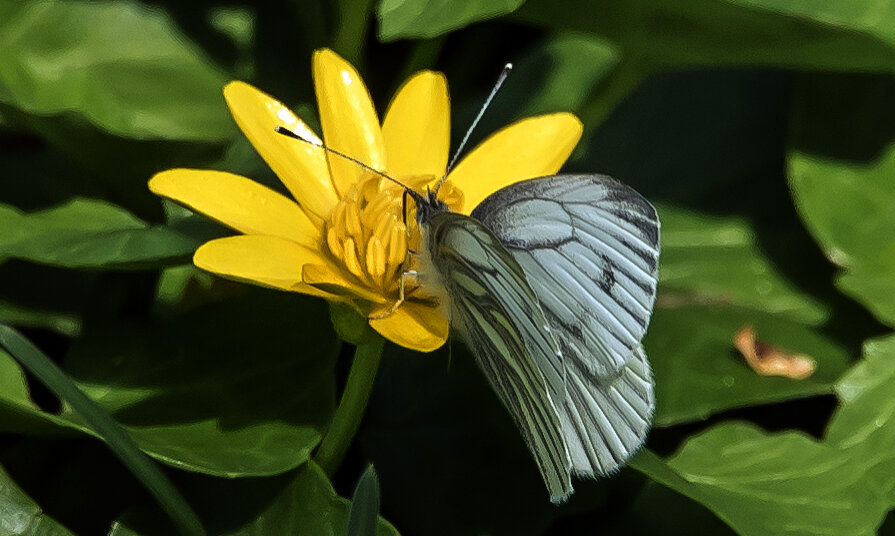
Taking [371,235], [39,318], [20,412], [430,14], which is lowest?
[39,318]

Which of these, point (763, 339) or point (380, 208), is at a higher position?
point (380, 208)

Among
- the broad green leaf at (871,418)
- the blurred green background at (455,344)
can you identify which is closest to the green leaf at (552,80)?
the blurred green background at (455,344)

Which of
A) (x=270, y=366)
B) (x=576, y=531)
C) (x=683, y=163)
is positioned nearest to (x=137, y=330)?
(x=270, y=366)

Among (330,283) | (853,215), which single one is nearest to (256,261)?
(330,283)

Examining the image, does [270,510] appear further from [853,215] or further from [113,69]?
[853,215]

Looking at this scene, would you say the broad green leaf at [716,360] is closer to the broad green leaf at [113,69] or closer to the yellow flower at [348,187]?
the yellow flower at [348,187]

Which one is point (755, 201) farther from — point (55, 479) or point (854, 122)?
point (55, 479)
